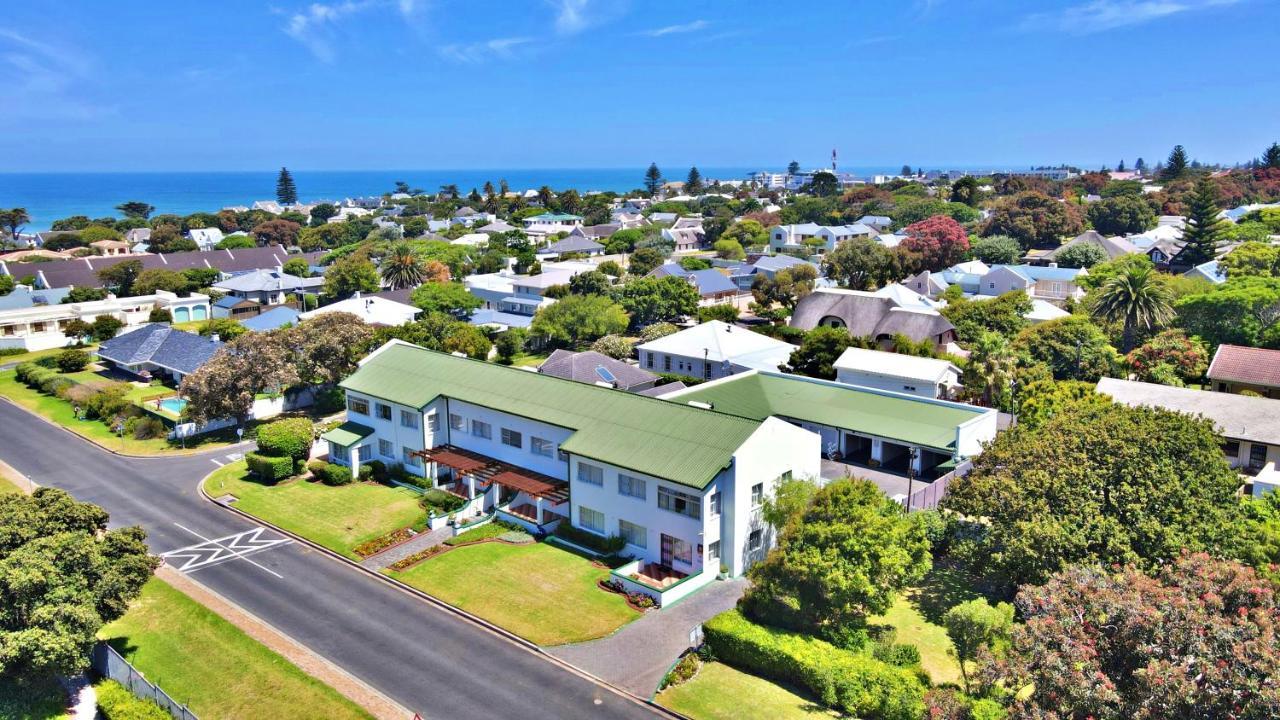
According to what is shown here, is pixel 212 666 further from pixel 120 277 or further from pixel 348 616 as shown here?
pixel 120 277

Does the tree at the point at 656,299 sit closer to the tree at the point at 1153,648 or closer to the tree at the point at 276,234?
the tree at the point at 1153,648

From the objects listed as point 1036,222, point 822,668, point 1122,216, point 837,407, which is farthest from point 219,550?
point 1122,216

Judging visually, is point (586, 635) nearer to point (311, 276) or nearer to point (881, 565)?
point (881, 565)

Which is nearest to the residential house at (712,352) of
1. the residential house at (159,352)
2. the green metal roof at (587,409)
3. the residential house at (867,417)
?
the residential house at (867,417)

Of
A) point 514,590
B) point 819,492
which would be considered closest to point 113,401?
point 514,590

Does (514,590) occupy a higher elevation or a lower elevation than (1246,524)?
lower

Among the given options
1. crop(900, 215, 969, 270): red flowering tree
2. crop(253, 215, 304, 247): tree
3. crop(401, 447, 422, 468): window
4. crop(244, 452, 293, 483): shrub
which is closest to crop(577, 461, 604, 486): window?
crop(401, 447, 422, 468): window
